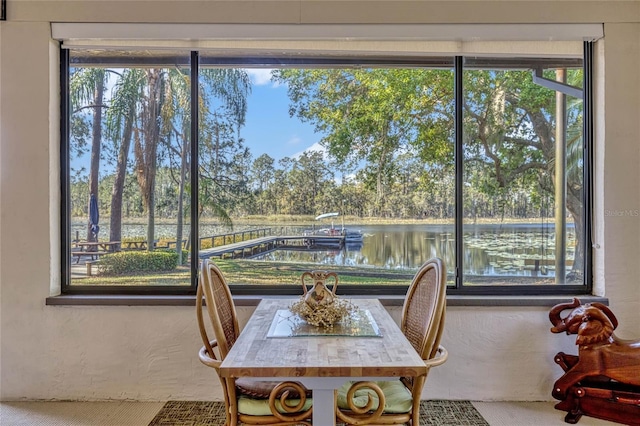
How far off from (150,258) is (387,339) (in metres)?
1.85

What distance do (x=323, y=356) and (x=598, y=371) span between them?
1773mm

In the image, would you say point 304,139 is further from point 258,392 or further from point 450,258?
point 258,392

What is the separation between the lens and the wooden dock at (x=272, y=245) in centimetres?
283

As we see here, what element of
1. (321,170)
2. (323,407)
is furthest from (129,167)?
(323,407)

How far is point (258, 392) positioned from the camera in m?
1.71

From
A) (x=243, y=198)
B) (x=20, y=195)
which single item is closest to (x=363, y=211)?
(x=243, y=198)

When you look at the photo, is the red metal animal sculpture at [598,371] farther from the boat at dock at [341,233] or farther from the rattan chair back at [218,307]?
the rattan chair back at [218,307]

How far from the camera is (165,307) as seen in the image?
104 inches

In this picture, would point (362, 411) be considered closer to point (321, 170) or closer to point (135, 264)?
point (321, 170)

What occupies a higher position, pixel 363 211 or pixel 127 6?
pixel 127 6

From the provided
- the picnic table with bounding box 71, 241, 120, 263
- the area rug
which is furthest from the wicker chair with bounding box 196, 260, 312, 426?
the picnic table with bounding box 71, 241, 120, 263

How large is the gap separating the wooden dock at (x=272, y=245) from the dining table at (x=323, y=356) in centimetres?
95

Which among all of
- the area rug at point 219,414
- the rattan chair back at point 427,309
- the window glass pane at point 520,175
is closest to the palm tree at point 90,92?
the area rug at point 219,414

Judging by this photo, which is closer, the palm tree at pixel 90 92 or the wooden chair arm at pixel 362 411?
the wooden chair arm at pixel 362 411
